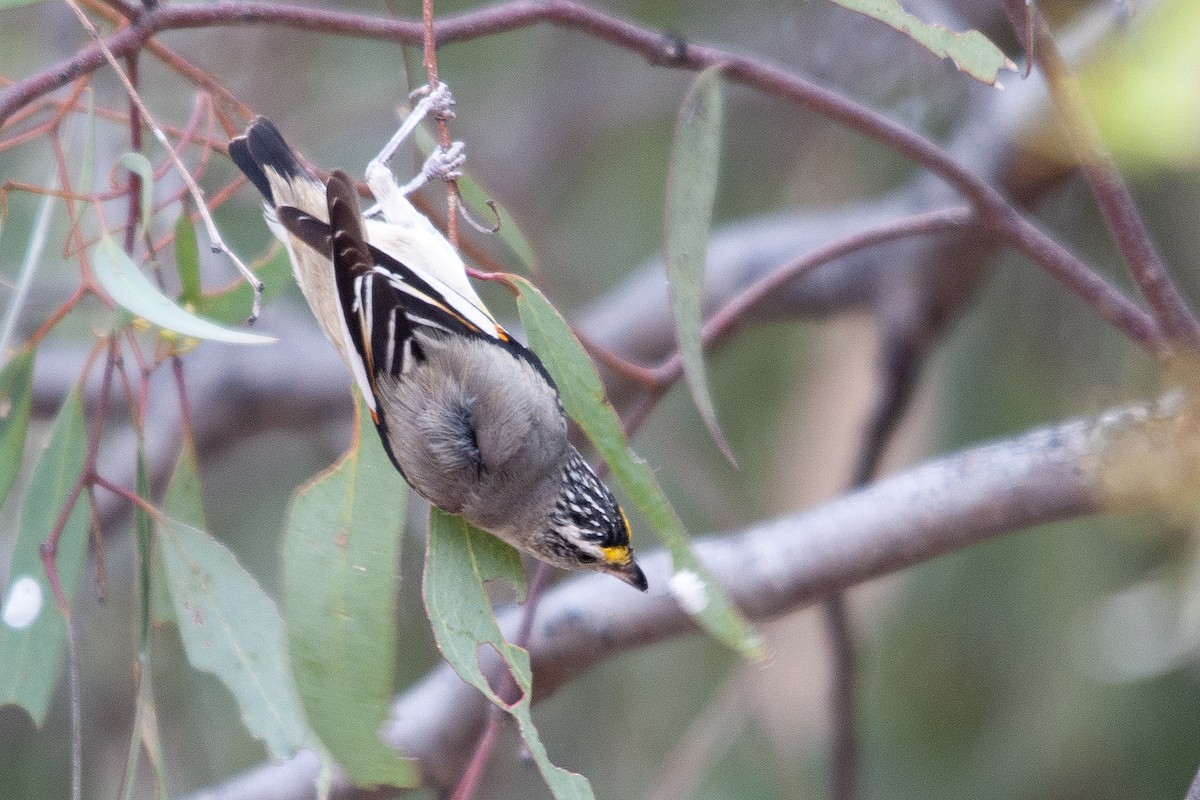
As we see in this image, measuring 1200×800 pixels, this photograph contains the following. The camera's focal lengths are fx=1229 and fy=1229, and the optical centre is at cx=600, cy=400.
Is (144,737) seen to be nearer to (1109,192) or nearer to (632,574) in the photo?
(632,574)

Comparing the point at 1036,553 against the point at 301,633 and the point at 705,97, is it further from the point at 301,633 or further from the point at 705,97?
the point at 301,633

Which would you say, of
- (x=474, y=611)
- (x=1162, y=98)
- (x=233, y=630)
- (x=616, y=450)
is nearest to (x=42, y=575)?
(x=233, y=630)

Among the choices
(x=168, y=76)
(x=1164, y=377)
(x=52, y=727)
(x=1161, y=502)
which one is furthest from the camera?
(x=168, y=76)

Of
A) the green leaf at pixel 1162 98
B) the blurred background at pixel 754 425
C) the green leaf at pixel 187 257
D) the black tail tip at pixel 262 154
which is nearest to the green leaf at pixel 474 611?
the green leaf at pixel 187 257

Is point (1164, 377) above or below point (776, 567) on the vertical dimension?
above

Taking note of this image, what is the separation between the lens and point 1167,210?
10.2 feet

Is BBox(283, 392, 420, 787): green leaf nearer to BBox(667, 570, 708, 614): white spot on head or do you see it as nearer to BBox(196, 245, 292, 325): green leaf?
BBox(667, 570, 708, 614): white spot on head

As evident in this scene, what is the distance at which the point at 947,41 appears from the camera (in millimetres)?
1465

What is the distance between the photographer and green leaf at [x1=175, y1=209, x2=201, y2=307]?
1.76 m

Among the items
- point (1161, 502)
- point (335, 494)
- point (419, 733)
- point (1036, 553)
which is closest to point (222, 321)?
point (335, 494)

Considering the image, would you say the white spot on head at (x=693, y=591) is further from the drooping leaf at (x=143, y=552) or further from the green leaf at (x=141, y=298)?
the drooping leaf at (x=143, y=552)

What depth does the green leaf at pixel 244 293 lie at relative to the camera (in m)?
1.94

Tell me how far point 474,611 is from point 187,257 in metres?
0.73

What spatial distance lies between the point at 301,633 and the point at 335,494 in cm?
21
